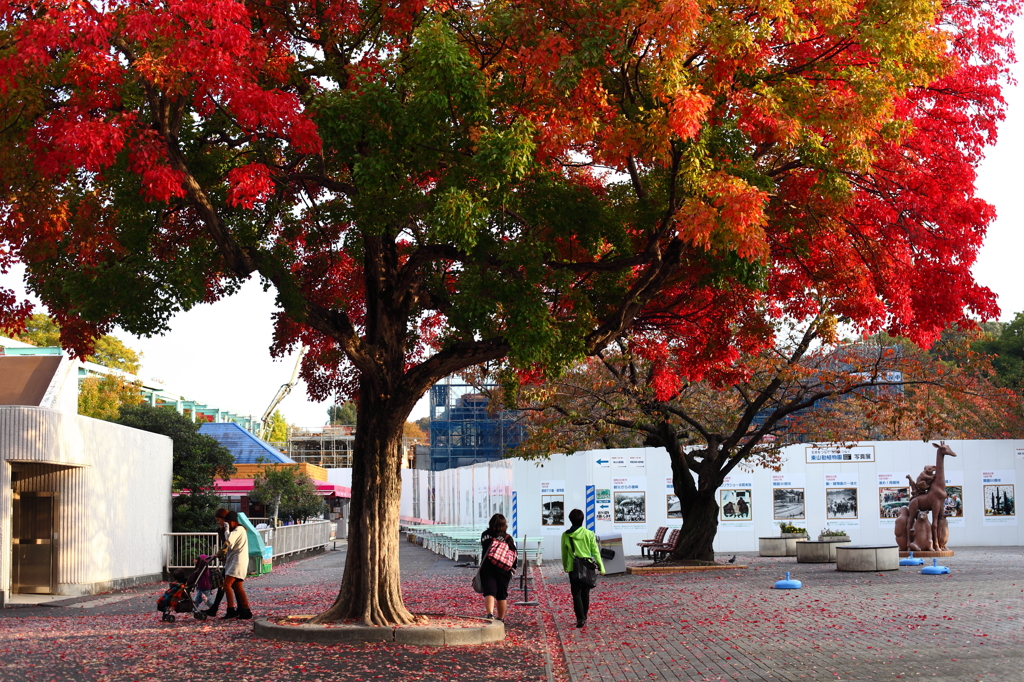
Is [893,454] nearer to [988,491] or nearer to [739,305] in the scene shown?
[988,491]

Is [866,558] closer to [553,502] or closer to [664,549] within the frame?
[664,549]

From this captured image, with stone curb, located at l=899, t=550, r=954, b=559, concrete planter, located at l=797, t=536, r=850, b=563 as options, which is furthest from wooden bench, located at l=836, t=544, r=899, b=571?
concrete planter, located at l=797, t=536, r=850, b=563

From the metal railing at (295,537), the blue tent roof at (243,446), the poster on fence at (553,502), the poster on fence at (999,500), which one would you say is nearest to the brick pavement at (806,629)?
the poster on fence at (553,502)

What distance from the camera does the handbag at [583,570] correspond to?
13.6 metres

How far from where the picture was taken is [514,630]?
1343 cm

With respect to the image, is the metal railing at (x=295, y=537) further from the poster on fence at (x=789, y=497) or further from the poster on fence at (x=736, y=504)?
the poster on fence at (x=789, y=497)

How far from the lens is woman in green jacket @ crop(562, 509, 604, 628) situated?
1359 cm

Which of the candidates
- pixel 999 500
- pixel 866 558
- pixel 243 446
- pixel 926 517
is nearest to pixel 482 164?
pixel 866 558

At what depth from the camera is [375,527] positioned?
1255cm

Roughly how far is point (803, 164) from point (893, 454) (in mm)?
21394

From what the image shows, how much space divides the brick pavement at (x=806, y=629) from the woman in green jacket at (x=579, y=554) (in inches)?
10.7

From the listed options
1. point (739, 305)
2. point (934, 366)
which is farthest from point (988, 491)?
point (739, 305)

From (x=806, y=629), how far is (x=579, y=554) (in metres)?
2.92

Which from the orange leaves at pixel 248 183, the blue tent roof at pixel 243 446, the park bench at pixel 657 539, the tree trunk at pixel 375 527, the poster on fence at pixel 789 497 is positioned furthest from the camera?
the blue tent roof at pixel 243 446
